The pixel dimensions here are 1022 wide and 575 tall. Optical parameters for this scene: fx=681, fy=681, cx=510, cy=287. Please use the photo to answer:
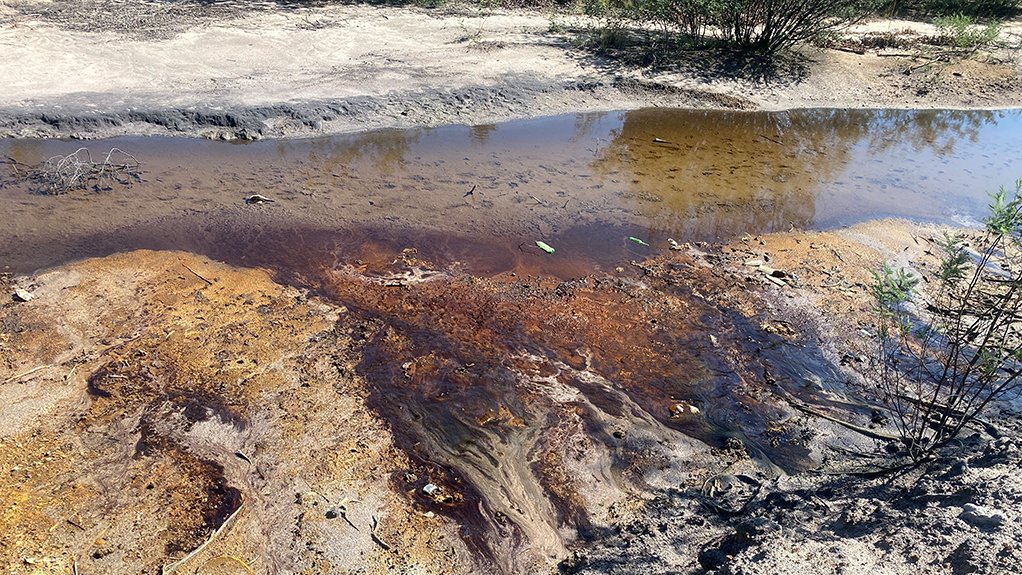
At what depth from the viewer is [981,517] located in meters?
2.69

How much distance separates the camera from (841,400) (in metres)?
4.39

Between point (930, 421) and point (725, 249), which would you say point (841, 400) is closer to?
point (930, 421)

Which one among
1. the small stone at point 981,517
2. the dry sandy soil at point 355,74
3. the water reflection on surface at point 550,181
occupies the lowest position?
the small stone at point 981,517

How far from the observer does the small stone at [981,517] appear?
2656 millimetres

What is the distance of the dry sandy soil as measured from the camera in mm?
7973

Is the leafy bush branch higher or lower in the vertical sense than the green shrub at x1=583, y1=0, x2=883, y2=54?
lower

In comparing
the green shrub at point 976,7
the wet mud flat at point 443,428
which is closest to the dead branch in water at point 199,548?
the wet mud flat at point 443,428

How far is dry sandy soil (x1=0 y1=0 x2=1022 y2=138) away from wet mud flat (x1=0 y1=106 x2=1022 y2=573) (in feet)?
5.19

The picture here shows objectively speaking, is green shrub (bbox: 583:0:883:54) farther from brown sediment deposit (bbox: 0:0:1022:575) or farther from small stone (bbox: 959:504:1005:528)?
small stone (bbox: 959:504:1005:528)

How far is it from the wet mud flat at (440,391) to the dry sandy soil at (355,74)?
158cm

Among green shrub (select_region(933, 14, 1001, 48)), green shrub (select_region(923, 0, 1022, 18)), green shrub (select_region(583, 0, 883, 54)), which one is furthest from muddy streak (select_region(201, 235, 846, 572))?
green shrub (select_region(923, 0, 1022, 18))

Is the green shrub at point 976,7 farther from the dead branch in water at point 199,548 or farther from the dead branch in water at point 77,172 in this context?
the dead branch in water at point 199,548

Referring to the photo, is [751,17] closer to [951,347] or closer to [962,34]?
[962,34]

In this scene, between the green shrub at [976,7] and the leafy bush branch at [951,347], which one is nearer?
the leafy bush branch at [951,347]
